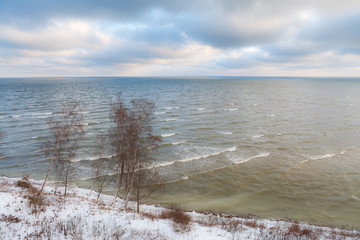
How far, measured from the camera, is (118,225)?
14.9m

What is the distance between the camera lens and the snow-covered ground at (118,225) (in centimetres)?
1321

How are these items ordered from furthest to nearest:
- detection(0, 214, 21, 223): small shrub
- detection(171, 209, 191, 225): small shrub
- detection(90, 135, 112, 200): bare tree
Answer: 1. detection(90, 135, 112, 200): bare tree
2. detection(171, 209, 191, 225): small shrub
3. detection(0, 214, 21, 223): small shrub

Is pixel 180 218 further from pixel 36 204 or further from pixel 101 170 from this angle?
pixel 101 170

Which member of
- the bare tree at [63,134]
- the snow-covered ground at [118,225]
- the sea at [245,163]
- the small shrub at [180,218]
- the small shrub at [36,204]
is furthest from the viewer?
the sea at [245,163]

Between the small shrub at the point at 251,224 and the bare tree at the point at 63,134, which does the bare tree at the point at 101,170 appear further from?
the small shrub at the point at 251,224

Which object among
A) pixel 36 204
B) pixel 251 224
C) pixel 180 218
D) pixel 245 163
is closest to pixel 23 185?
pixel 36 204

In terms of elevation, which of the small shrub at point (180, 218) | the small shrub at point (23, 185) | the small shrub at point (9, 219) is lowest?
the small shrub at point (180, 218)

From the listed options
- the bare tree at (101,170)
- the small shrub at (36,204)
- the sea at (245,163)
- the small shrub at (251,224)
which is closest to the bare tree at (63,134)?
the small shrub at (36,204)

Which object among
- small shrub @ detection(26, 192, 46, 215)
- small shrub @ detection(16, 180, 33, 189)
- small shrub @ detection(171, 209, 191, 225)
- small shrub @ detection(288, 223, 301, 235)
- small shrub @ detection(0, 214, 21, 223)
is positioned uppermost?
small shrub @ detection(0, 214, 21, 223)

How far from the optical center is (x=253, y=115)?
2443 inches

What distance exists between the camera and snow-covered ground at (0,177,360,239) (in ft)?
43.3

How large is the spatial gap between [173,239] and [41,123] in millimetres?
49414

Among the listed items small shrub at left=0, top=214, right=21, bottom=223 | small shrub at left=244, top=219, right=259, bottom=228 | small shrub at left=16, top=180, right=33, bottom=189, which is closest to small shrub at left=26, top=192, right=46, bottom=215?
small shrub at left=0, top=214, right=21, bottom=223

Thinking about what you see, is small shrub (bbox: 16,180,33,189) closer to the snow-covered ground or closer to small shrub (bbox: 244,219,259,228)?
the snow-covered ground
